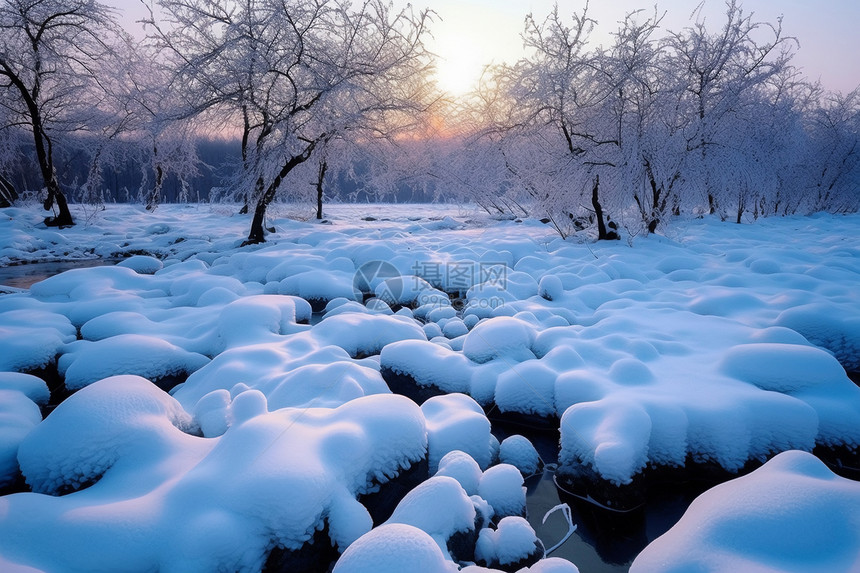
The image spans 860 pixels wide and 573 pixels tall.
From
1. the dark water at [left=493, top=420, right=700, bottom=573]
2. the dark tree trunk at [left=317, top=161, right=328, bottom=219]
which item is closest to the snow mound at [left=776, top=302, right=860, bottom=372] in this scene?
the dark water at [left=493, top=420, right=700, bottom=573]

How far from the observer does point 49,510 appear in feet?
5.65

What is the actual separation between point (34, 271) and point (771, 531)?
10078 millimetres

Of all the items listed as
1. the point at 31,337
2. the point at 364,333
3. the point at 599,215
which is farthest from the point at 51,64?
the point at 599,215

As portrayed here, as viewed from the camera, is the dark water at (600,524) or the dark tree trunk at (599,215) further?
the dark tree trunk at (599,215)

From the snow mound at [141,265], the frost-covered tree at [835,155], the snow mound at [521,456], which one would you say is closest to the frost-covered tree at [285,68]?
the snow mound at [141,265]

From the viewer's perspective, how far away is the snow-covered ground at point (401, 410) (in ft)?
5.32

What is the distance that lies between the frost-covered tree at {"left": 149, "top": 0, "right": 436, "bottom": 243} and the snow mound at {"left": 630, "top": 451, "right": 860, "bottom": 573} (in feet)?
27.7

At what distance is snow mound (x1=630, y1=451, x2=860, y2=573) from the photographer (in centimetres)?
145

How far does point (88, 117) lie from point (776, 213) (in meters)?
25.8

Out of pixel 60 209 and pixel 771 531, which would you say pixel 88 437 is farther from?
pixel 60 209

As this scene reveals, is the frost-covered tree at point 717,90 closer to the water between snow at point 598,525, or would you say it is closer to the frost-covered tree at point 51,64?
the water between snow at point 598,525

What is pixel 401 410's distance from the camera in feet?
7.86

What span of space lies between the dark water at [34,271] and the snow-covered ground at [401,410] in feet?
4.51

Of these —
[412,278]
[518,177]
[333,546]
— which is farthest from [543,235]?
[333,546]
